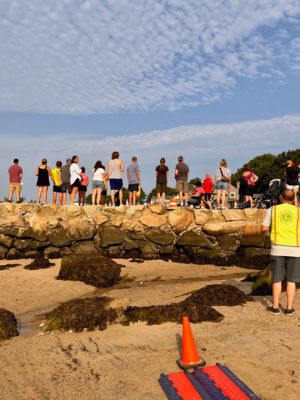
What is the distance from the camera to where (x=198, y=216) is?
13.9 m

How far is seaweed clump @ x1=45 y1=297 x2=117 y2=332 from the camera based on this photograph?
5.92m

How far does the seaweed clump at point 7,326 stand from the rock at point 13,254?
7939mm

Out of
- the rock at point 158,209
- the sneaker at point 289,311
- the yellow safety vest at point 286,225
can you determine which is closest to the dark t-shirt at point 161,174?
the rock at point 158,209

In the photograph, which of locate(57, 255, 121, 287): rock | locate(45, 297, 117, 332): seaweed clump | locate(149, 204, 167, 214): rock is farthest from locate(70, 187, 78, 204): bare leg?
locate(45, 297, 117, 332): seaweed clump

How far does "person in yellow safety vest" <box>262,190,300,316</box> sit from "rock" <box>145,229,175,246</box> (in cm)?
782

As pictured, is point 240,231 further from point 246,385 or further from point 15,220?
point 246,385

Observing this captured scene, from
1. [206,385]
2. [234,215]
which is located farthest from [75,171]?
[206,385]

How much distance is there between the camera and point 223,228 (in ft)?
44.1

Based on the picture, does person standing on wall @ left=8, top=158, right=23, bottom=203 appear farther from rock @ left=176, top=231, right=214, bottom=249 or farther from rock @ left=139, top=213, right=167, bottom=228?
rock @ left=176, top=231, right=214, bottom=249

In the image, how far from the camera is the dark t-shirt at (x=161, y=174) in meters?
15.1

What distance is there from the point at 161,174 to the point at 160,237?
257 centimetres

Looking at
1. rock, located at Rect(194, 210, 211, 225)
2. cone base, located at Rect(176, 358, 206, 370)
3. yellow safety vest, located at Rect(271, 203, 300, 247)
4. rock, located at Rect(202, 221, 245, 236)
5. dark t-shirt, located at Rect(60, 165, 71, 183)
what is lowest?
cone base, located at Rect(176, 358, 206, 370)

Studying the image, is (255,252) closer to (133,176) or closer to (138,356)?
(133,176)

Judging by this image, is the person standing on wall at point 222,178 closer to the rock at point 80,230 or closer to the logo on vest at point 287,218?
the rock at point 80,230
